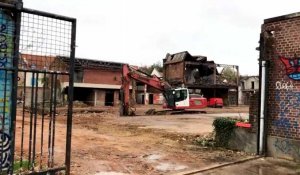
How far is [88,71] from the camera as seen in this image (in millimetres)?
52031

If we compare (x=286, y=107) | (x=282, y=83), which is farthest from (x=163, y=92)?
(x=286, y=107)

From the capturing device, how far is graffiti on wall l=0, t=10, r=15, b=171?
6.33 meters

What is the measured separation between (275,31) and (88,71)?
42.3 meters

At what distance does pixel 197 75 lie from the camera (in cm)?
5781

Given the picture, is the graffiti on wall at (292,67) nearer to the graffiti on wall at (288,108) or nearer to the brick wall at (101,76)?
the graffiti on wall at (288,108)

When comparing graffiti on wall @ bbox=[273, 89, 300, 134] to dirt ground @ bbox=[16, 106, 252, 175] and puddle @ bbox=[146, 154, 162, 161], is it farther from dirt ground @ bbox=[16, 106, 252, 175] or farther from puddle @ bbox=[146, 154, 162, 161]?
puddle @ bbox=[146, 154, 162, 161]

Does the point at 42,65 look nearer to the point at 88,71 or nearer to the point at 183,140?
the point at 183,140

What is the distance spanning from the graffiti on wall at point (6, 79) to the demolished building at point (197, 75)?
157 ft

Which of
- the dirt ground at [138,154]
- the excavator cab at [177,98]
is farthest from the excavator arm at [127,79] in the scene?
the dirt ground at [138,154]

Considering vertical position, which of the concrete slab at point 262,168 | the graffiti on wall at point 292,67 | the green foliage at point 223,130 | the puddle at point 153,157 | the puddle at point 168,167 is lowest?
the concrete slab at point 262,168

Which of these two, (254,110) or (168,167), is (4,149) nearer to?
(168,167)

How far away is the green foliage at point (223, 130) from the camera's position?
41.4 ft

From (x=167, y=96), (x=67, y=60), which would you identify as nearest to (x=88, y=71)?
(x=167, y=96)

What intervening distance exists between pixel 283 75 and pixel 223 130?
9.18ft
